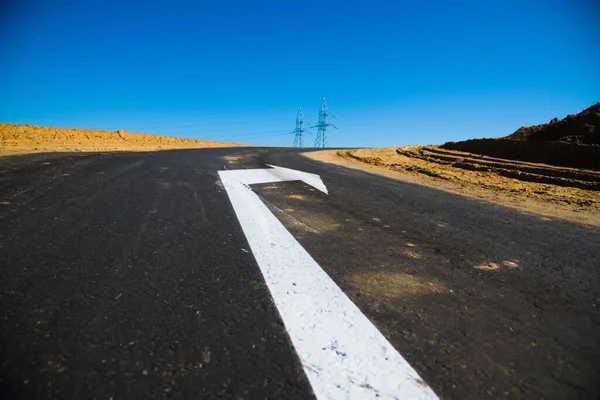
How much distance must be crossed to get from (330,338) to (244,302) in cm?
35

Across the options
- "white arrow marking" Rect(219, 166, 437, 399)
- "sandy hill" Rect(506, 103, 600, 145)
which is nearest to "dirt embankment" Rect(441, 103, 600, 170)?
"sandy hill" Rect(506, 103, 600, 145)

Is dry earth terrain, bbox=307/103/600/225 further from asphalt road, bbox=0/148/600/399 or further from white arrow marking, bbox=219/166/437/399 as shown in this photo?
white arrow marking, bbox=219/166/437/399

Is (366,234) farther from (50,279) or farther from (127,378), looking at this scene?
(50,279)

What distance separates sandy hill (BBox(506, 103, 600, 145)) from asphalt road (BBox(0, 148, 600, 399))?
9.83 meters

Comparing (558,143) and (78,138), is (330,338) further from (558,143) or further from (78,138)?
(78,138)

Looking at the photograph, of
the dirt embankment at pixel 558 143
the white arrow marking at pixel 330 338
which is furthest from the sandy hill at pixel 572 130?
the white arrow marking at pixel 330 338

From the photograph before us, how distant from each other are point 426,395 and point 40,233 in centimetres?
208

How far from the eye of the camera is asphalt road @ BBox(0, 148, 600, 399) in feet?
2.49

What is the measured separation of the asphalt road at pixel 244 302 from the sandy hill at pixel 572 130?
9826 millimetres

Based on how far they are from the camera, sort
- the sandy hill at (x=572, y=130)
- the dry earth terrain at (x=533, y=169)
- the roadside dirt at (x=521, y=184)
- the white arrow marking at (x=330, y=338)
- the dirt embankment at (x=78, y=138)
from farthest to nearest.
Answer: the dirt embankment at (x=78, y=138), the sandy hill at (x=572, y=130), the dry earth terrain at (x=533, y=169), the roadside dirt at (x=521, y=184), the white arrow marking at (x=330, y=338)

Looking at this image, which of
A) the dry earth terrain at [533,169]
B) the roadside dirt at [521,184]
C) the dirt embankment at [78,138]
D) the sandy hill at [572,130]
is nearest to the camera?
the roadside dirt at [521,184]

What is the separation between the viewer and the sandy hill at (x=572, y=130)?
916cm

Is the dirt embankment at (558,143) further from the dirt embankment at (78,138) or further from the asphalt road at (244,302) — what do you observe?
the dirt embankment at (78,138)

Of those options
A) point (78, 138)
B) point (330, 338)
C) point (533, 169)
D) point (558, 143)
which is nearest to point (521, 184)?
point (533, 169)
